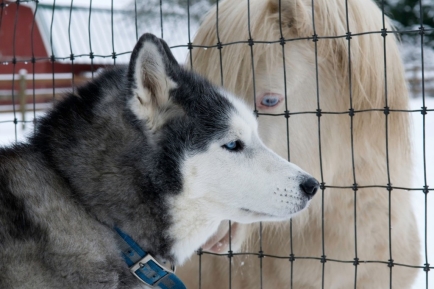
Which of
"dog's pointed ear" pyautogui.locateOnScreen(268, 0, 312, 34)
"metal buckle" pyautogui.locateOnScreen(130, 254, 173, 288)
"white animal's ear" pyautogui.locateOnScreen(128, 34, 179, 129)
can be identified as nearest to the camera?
"white animal's ear" pyautogui.locateOnScreen(128, 34, 179, 129)

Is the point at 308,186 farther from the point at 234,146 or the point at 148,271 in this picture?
the point at 148,271

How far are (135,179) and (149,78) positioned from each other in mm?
362

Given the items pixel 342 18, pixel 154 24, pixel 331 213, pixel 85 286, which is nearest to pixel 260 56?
pixel 342 18

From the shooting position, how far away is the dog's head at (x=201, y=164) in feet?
7.13

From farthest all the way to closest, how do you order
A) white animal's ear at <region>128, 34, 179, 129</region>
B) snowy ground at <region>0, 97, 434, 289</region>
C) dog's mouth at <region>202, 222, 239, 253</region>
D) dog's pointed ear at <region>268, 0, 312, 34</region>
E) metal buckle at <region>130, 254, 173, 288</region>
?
snowy ground at <region>0, 97, 434, 289</region>, dog's pointed ear at <region>268, 0, 312, 34</region>, dog's mouth at <region>202, 222, 239, 253</region>, metal buckle at <region>130, 254, 173, 288</region>, white animal's ear at <region>128, 34, 179, 129</region>

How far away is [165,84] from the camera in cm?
221

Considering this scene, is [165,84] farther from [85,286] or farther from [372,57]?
[372,57]

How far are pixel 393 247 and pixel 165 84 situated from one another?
154 centimetres

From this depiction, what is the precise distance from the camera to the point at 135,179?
85.9 inches

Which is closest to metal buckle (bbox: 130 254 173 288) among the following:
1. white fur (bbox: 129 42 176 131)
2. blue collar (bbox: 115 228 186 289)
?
blue collar (bbox: 115 228 186 289)

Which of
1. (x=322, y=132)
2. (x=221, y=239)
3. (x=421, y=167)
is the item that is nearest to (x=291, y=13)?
(x=322, y=132)

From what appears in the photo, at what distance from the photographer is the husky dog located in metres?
2.94

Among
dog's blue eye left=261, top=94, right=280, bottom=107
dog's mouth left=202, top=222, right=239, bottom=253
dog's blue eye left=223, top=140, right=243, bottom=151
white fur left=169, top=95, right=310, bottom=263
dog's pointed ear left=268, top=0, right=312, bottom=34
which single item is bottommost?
dog's mouth left=202, top=222, right=239, bottom=253

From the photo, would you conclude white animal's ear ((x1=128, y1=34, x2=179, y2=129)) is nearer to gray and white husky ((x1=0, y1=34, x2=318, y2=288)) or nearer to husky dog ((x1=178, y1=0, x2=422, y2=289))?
gray and white husky ((x1=0, y1=34, x2=318, y2=288))
